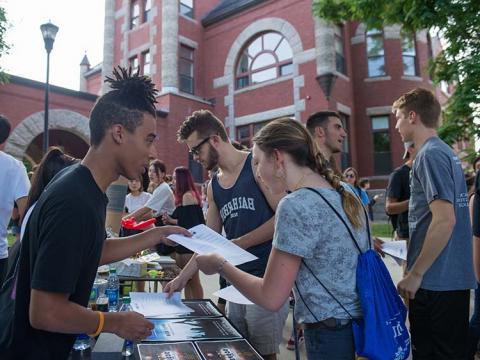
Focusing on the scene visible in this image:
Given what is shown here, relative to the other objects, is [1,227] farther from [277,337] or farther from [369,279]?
[369,279]

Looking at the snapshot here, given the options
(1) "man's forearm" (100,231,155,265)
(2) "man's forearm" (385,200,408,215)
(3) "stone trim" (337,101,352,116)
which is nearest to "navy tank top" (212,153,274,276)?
(1) "man's forearm" (100,231,155,265)

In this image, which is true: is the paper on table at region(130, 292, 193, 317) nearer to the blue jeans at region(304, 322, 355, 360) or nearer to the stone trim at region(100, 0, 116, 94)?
the blue jeans at region(304, 322, 355, 360)

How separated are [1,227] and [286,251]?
3.00 meters

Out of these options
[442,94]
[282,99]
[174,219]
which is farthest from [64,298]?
[442,94]

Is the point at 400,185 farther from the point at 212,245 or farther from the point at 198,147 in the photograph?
the point at 212,245

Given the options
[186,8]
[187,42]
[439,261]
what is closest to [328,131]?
[439,261]

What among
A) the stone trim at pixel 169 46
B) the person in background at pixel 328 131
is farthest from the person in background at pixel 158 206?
the stone trim at pixel 169 46

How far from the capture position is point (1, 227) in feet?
11.0

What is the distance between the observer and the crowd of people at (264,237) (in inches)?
52.7

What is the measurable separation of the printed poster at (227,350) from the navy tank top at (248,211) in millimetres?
927

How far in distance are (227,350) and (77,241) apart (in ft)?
2.59

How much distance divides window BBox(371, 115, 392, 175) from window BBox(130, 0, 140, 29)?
13.3 meters

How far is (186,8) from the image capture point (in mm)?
19141

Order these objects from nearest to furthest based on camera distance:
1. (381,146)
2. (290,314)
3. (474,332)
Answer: (474,332)
(290,314)
(381,146)
